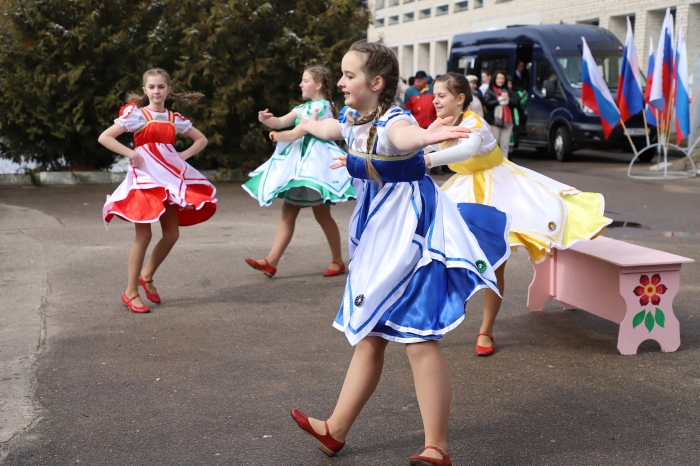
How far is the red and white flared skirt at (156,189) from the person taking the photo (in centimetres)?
647

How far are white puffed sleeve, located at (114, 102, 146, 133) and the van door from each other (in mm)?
13961

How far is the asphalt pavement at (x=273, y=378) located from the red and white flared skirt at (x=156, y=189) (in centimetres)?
73

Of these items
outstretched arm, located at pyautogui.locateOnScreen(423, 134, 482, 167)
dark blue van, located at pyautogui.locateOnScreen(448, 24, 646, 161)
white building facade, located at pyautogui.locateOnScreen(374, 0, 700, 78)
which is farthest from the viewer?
white building facade, located at pyautogui.locateOnScreen(374, 0, 700, 78)

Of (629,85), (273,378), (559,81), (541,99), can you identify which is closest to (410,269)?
(273,378)

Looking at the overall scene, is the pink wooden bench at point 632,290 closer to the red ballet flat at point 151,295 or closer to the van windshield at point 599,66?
the red ballet flat at point 151,295

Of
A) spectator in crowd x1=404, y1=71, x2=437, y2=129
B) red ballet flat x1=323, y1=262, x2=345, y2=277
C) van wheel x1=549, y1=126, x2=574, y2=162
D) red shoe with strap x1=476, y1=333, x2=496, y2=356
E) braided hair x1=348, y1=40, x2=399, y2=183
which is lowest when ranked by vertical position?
van wheel x1=549, y1=126, x2=574, y2=162

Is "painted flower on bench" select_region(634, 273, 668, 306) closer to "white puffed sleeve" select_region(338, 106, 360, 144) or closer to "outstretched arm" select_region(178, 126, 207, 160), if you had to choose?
"white puffed sleeve" select_region(338, 106, 360, 144)

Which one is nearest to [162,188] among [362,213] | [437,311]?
[362,213]

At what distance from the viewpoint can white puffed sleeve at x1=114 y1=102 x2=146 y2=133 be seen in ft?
21.3

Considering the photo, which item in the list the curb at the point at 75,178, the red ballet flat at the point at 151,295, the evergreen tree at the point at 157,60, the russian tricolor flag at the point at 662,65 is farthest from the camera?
the curb at the point at 75,178

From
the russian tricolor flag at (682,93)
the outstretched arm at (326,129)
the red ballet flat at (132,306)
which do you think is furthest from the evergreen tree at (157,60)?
the outstretched arm at (326,129)

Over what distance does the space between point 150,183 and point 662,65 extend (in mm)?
10586

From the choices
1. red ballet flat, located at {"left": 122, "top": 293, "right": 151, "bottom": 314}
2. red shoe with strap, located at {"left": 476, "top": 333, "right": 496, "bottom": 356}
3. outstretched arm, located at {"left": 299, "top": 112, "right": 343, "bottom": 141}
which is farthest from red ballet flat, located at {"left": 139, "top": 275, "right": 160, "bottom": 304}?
outstretched arm, located at {"left": 299, "top": 112, "right": 343, "bottom": 141}

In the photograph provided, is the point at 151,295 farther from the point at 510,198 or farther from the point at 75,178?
the point at 75,178
